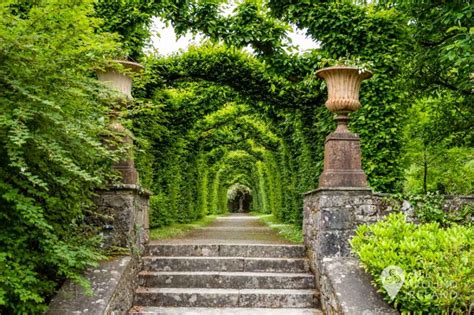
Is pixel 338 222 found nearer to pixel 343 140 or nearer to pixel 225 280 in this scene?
pixel 343 140

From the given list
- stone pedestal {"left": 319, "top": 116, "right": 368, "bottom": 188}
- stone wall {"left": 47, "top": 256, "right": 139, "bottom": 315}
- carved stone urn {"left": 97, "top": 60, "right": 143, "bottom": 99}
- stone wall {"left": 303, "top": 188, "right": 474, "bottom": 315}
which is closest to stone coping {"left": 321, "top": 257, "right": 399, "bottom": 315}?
stone wall {"left": 303, "top": 188, "right": 474, "bottom": 315}

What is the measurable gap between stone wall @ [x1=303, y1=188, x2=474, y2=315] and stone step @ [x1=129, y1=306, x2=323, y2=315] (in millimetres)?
272

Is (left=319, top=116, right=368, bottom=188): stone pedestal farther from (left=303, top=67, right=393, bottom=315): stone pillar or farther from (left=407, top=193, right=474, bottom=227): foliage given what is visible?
(left=407, top=193, right=474, bottom=227): foliage

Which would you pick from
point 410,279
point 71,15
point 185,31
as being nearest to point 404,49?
point 185,31

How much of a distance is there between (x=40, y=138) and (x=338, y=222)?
11.0ft

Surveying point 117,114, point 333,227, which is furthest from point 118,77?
point 333,227

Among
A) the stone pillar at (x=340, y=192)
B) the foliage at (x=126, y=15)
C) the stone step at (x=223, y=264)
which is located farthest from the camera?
the foliage at (x=126, y=15)

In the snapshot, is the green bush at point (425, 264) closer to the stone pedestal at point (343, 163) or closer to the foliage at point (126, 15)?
the stone pedestal at point (343, 163)

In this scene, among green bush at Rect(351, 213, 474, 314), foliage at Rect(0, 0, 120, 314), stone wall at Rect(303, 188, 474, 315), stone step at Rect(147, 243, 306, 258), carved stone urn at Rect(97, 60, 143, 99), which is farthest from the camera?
stone step at Rect(147, 243, 306, 258)

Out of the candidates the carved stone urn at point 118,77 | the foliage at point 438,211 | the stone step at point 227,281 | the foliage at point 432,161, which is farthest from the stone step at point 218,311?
the foliage at point 432,161

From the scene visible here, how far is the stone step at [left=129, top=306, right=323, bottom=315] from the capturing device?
485cm

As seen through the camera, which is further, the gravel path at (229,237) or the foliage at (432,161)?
the foliage at (432,161)

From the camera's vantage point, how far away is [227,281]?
18.0 feet

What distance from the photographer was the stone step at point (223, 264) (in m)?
5.81
